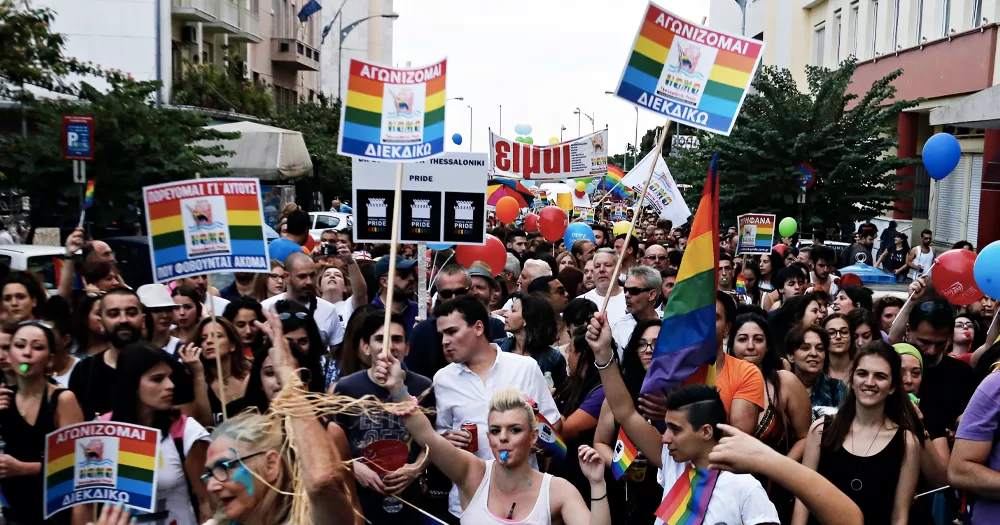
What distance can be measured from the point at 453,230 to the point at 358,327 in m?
2.56

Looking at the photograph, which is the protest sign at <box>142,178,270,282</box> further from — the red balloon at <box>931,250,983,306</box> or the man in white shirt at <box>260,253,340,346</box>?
the red balloon at <box>931,250,983,306</box>

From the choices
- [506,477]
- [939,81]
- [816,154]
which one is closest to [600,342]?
[506,477]

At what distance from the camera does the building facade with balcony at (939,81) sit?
23.8 m

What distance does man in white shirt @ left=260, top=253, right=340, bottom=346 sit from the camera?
9055 mm

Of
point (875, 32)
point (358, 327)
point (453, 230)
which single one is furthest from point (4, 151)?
point (875, 32)

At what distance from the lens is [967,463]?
17.0 feet

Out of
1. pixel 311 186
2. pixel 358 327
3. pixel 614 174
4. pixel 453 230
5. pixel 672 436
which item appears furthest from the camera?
pixel 311 186

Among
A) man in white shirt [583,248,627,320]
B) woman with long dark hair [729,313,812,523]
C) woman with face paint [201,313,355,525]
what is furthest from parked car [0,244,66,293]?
woman with face paint [201,313,355,525]

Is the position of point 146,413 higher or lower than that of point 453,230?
lower

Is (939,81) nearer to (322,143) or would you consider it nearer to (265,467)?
(322,143)

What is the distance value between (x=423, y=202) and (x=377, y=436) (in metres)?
3.87

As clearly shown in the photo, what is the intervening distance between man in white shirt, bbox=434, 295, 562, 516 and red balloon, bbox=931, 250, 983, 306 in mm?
4327

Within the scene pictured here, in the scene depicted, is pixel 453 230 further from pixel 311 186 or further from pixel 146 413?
pixel 311 186

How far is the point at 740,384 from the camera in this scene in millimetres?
5895
